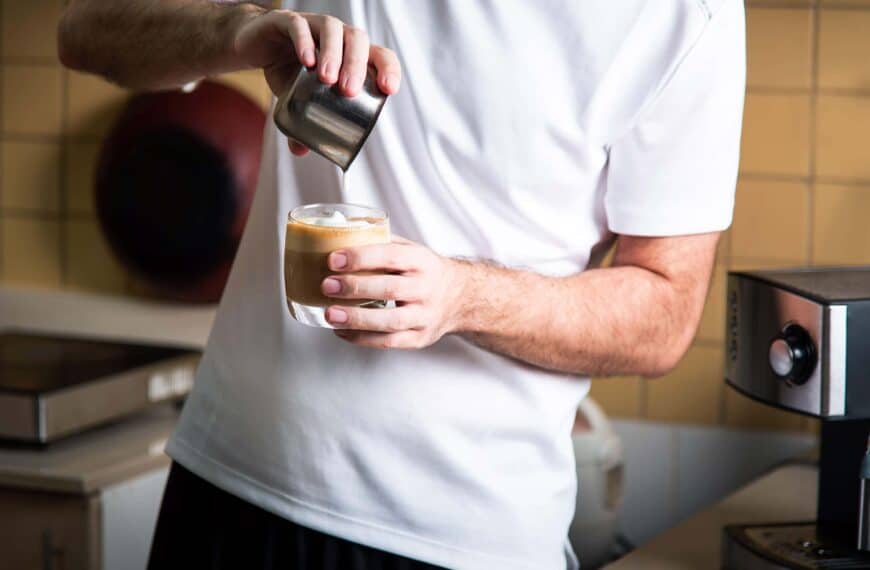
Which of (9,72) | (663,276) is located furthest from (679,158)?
(9,72)

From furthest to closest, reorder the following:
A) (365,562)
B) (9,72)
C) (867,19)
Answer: (9,72) → (867,19) → (365,562)

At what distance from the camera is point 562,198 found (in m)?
1.26

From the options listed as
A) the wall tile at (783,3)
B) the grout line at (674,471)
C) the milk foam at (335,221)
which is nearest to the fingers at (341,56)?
the milk foam at (335,221)

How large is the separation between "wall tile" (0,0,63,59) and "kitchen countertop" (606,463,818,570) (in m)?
1.68

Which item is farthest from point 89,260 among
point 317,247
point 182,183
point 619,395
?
point 317,247

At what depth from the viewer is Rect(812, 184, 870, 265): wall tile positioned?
2152mm

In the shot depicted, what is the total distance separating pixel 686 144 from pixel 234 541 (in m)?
0.61

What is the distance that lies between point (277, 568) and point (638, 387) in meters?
1.20

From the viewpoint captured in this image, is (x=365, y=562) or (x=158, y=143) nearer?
(x=365, y=562)

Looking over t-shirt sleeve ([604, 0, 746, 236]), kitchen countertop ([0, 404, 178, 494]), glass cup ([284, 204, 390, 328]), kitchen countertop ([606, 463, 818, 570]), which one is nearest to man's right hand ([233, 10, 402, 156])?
glass cup ([284, 204, 390, 328])

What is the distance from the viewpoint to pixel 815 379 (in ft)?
4.63

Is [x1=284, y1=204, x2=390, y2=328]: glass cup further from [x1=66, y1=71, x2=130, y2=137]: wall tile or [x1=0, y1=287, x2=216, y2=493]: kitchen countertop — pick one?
[x1=66, y1=71, x2=130, y2=137]: wall tile

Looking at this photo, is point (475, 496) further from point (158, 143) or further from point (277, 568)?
point (158, 143)

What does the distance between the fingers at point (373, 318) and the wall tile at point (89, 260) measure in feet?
5.75
